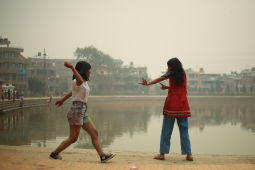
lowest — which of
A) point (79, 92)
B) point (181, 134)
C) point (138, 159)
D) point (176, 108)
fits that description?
point (138, 159)

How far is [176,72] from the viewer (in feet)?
13.9

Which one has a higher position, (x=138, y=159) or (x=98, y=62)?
(x=98, y=62)

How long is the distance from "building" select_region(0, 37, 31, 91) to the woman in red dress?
43.1 meters

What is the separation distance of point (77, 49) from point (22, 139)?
50.3m

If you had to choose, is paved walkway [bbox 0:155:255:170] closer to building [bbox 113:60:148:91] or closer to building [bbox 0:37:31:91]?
building [bbox 0:37:31:91]

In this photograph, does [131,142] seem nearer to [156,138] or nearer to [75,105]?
[156,138]

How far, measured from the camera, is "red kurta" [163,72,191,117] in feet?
13.6

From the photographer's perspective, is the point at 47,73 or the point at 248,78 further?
the point at 248,78

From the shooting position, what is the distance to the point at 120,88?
67.9 m

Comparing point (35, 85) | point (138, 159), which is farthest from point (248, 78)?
point (138, 159)

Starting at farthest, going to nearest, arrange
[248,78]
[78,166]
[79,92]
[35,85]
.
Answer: [248,78] → [35,85] → [79,92] → [78,166]

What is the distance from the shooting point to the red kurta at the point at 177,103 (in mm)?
4154

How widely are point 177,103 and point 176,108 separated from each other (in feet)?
0.29

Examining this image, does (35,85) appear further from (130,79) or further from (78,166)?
(78,166)
